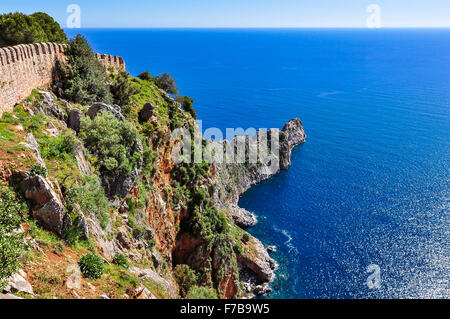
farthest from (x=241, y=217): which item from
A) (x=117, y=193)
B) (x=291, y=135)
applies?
(x=291, y=135)

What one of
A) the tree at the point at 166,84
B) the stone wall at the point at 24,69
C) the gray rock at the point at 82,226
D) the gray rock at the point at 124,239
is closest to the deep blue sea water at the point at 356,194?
the tree at the point at 166,84

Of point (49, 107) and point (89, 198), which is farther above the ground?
point (49, 107)

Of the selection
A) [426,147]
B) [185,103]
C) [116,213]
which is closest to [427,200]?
[426,147]

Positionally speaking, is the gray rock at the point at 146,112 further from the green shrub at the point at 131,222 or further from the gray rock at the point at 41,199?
the gray rock at the point at 41,199

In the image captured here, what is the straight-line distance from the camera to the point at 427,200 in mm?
78438

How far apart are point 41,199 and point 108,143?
12.7 meters

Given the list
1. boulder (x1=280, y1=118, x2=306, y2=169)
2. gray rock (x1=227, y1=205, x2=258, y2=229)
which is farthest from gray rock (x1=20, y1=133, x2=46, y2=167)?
boulder (x1=280, y1=118, x2=306, y2=169)

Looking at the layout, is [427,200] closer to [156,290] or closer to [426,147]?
[426,147]

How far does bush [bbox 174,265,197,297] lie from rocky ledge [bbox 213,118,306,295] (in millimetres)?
15127

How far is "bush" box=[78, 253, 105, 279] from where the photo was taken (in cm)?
1741

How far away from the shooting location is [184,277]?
42750mm

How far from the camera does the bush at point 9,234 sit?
1333 centimetres

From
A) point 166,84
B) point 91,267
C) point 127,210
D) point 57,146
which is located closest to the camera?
point 91,267

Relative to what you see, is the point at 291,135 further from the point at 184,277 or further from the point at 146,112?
the point at 184,277
